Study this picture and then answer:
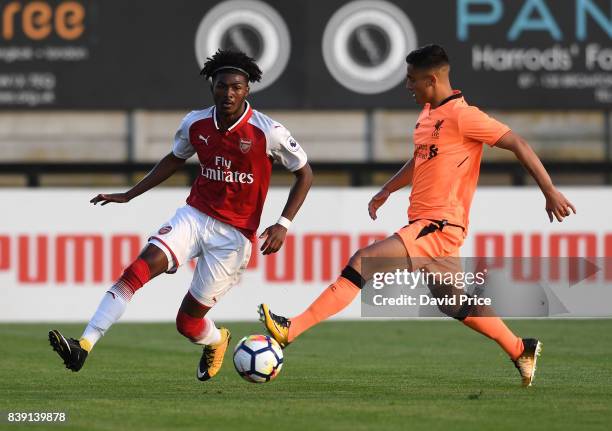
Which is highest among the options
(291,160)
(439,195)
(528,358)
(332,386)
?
(291,160)

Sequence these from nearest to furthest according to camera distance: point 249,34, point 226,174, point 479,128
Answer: point 479,128 < point 226,174 < point 249,34

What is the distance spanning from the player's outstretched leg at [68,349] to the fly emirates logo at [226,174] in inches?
60.4

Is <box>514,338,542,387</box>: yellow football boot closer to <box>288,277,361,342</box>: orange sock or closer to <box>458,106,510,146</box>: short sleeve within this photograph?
<box>288,277,361,342</box>: orange sock

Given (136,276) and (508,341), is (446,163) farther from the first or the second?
(136,276)

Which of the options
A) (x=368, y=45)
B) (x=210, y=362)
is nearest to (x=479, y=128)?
(x=210, y=362)

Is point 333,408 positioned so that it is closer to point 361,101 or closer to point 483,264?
point 483,264

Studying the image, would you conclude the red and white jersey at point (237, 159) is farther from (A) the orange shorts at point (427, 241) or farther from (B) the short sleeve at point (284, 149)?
(A) the orange shorts at point (427, 241)

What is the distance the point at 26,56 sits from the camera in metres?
18.5

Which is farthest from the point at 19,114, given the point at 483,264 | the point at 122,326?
the point at 483,264

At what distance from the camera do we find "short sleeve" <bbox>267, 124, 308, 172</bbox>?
914 centimetres

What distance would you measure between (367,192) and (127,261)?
290 centimetres

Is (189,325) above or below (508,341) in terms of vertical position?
below

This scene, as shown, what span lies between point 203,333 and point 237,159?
129cm

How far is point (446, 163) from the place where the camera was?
8.86m
